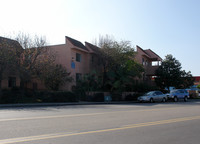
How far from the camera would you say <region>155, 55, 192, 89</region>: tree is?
36.7m

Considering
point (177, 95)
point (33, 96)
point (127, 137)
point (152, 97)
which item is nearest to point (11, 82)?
point (33, 96)

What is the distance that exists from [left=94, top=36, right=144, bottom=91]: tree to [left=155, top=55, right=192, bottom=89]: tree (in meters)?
7.85

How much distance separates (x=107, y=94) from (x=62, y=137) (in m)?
22.7

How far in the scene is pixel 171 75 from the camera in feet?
120

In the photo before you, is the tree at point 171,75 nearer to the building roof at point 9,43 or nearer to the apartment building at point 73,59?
the apartment building at point 73,59

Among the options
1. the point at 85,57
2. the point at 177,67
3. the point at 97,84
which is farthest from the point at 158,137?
the point at 177,67

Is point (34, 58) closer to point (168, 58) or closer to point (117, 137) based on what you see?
point (117, 137)

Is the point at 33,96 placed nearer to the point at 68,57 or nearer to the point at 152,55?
the point at 68,57

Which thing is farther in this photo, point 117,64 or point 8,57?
point 117,64

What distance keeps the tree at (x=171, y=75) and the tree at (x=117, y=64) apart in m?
7.85

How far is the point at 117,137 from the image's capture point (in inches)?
257

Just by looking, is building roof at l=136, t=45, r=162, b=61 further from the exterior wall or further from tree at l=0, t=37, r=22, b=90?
tree at l=0, t=37, r=22, b=90

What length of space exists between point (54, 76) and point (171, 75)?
20492mm

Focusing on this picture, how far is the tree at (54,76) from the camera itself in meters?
23.8
